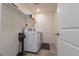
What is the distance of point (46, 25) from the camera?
5852 mm

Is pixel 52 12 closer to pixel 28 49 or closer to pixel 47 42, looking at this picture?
pixel 47 42

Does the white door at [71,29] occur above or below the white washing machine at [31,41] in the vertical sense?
above

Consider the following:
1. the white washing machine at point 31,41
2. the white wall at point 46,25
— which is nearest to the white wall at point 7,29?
the white washing machine at point 31,41

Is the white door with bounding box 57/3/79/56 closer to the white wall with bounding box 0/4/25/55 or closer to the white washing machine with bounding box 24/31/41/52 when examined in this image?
the white wall with bounding box 0/4/25/55

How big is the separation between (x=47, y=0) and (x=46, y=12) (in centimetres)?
519

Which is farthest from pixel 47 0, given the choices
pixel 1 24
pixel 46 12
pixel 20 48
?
pixel 46 12

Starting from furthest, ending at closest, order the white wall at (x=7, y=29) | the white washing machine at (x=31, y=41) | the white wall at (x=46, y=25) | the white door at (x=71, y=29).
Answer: the white wall at (x=46, y=25) < the white washing machine at (x=31, y=41) < the white wall at (x=7, y=29) < the white door at (x=71, y=29)

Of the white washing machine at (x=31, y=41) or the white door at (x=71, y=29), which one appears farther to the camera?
the white washing machine at (x=31, y=41)

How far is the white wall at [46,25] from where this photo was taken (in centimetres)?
576

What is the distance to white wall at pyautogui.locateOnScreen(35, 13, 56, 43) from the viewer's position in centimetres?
576

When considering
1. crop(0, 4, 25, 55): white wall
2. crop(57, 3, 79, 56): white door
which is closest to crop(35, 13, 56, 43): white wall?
crop(0, 4, 25, 55): white wall

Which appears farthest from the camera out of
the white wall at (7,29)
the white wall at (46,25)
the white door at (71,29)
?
the white wall at (46,25)

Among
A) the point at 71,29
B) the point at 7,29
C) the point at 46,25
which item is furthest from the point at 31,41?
the point at 71,29

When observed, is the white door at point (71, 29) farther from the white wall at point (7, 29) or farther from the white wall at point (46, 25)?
the white wall at point (46, 25)
